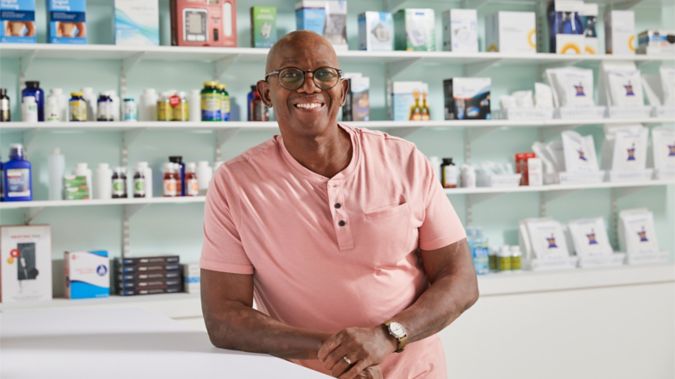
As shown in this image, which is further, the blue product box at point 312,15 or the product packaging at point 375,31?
the product packaging at point 375,31

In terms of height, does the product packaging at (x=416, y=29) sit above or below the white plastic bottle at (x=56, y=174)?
above

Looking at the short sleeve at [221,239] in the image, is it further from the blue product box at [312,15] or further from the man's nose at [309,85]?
the blue product box at [312,15]

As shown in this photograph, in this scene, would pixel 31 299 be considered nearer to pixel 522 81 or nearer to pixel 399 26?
pixel 399 26

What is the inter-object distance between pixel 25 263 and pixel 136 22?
3.52 feet

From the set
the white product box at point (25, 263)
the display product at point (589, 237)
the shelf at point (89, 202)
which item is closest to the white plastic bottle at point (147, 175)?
the shelf at point (89, 202)

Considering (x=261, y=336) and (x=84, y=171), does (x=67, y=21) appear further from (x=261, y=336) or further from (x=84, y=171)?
(x=261, y=336)

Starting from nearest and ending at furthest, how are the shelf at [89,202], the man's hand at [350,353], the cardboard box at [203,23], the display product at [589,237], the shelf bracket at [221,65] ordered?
1. the man's hand at [350,353]
2. the shelf at [89,202]
3. the cardboard box at [203,23]
4. the shelf bracket at [221,65]
5. the display product at [589,237]

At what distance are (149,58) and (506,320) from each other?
6.45 ft

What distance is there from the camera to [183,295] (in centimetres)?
379

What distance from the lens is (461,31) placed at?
168 inches

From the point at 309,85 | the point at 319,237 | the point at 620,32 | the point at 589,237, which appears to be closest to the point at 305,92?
the point at 309,85

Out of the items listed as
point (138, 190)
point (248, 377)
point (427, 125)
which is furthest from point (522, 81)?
point (248, 377)

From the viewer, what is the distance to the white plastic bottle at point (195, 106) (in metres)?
3.84

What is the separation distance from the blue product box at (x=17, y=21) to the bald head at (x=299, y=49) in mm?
1973
